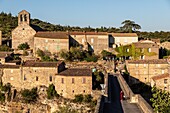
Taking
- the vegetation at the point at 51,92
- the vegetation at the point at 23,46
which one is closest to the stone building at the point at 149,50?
the vegetation at the point at 23,46

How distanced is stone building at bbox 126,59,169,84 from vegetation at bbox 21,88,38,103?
1274cm

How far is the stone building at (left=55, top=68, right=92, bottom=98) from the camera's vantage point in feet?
115

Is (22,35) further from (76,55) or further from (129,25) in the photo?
(129,25)


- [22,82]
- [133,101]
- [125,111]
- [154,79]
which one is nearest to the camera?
[125,111]

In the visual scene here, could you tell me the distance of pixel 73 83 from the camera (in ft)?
116

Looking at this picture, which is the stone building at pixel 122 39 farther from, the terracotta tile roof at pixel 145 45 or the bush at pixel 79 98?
the bush at pixel 79 98

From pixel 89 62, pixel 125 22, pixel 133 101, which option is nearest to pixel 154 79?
pixel 89 62

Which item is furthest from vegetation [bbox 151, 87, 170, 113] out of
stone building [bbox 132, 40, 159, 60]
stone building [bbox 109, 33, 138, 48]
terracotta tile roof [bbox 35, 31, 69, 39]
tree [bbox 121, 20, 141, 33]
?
tree [bbox 121, 20, 141, 33]

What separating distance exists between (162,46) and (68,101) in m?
23.7

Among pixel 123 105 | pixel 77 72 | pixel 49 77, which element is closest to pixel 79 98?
pixel 77 72

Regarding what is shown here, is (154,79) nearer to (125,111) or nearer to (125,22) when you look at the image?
(125,111)

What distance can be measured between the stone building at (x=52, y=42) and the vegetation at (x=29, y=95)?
407 inches

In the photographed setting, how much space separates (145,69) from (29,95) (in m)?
15.1

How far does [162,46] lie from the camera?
53.7 meters
